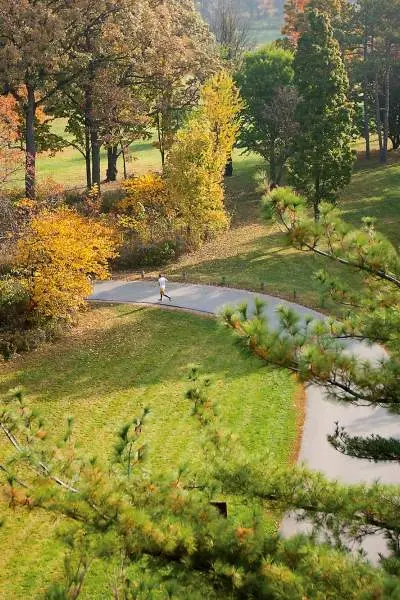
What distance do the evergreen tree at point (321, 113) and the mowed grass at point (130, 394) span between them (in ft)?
38.7

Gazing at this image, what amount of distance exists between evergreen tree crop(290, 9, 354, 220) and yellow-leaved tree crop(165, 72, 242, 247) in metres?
4.03

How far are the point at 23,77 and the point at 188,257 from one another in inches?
453

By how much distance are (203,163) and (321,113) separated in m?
6.37

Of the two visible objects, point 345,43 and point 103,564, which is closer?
point 103,564

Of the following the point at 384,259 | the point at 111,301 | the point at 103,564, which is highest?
the point at 384,259

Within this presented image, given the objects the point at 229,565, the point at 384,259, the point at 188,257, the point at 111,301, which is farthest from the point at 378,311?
the point at 188,257

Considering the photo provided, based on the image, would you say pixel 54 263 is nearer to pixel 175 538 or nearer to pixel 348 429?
pixel 348 429

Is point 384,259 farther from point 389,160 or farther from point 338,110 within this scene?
point 389,160

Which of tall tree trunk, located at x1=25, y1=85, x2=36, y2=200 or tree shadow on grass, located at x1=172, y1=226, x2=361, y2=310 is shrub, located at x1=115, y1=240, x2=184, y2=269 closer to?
tree shadow on grass, located at x1=172, y1=226, x2=361, y2=310

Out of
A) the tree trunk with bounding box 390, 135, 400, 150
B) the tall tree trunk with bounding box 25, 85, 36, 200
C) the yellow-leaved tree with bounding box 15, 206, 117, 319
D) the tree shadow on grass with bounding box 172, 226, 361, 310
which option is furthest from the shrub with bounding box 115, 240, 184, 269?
the tree trunk with bounding box 390, 135, 400, 150

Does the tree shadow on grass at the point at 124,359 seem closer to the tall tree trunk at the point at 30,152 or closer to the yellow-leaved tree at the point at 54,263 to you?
the yellow-leaved tree at the point at 54,263

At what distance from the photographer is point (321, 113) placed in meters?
28.8

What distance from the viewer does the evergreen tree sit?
28.5 m

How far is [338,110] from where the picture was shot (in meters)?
28.8
